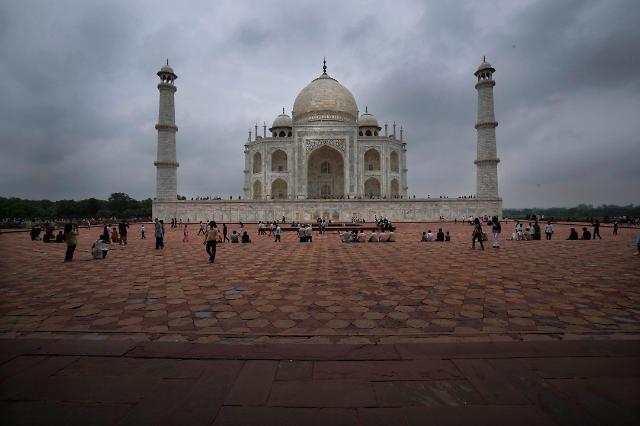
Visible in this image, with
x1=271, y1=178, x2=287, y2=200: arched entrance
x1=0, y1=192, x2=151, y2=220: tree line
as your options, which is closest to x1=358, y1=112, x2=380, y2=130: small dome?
x1=271, y1=178, x2=287, y2=200: arched entrance

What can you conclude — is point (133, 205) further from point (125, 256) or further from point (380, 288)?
point (380, 288)

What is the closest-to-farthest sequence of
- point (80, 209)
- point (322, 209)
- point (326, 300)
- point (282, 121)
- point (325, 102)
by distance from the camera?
point (326, 300) < point (322, 209) < point (325, 102) < point (282, 121) < point (80, 209)

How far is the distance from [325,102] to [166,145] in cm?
1904

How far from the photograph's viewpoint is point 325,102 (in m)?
41.0

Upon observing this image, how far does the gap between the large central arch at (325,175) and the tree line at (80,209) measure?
27.8 m

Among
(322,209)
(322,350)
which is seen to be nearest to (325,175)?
(322,209)

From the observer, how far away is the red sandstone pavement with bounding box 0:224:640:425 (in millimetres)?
1951

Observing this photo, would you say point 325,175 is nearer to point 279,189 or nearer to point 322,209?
point 279,189

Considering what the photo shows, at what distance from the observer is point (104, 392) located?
2162 millimetres

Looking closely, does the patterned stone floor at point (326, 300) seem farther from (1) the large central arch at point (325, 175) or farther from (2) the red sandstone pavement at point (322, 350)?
(1) the large central arch at point (325, 175)

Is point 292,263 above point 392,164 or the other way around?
the other way around

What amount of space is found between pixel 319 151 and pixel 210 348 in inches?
1502

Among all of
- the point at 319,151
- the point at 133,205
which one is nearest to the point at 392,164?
the point at 319,151

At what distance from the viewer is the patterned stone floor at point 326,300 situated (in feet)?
11.0
